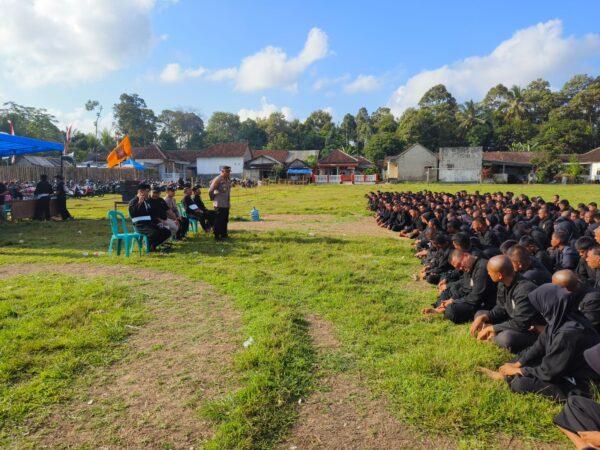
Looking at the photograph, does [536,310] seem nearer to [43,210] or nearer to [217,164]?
[43,210]

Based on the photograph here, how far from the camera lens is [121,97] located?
66.9 meters

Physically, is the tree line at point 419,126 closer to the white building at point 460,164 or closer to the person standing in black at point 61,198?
the white building at point 460,164

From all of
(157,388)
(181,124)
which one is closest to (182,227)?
(157,388)

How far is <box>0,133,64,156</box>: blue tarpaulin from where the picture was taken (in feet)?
41.9

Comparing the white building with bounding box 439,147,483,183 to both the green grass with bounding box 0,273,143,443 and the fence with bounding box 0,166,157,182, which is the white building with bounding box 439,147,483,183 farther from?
the green grass with bounding box 0,273,143,443

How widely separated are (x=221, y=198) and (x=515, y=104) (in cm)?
6783

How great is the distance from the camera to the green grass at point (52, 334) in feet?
11.2

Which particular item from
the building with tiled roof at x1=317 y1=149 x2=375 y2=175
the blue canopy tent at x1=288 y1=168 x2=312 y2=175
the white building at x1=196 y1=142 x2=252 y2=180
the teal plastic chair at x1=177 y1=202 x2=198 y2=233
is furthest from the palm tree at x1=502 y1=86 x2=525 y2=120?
the teal plastic chair at x1=177 y1=202 x2=198 y2=233

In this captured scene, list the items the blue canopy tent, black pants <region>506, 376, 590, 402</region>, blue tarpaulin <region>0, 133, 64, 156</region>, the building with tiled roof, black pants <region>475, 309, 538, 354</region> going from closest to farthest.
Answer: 1. black pants <region>506, 376, 590, 402</region>
2. black pants <region>475, 309, 538, 354</region>
3. blue tarpaulin <region>0, 133, 64, 156</region>
4. the blue canopy tent
5. the building with tiled roof

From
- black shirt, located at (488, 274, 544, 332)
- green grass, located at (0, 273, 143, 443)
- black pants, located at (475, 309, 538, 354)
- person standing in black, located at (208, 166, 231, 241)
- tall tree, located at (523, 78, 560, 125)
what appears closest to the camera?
green grass, located at (0, 273, 143, 443)

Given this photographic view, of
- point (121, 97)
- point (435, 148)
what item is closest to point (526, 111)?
point (435, 148)

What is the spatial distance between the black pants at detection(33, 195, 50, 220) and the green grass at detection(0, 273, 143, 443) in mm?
9161

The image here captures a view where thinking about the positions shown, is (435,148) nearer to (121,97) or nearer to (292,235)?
(121,97)

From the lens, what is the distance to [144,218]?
877cm
